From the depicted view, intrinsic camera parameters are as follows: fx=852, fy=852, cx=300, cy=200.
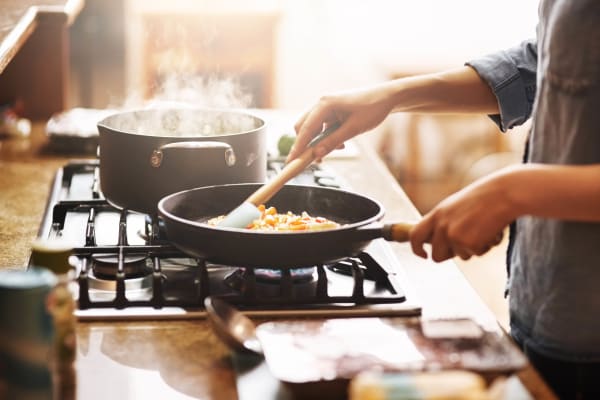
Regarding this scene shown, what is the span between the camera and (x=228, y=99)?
2061 millimetres

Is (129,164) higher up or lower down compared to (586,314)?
higher up

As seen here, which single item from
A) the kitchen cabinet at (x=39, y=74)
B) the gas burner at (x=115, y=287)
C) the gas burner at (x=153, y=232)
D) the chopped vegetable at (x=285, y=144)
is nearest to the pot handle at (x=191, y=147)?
the gas burner at (x=153, y=232)

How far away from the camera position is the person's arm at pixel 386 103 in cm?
151

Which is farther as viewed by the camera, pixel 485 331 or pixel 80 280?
pixel 80 280

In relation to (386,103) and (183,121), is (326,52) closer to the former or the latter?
(183,121)

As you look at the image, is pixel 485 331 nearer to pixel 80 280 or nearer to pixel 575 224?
pixel 575 224

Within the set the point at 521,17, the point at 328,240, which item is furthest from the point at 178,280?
the point at 521,17

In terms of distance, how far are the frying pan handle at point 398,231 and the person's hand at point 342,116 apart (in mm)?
313

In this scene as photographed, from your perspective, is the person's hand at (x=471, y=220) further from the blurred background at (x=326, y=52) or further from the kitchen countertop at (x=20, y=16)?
the blurred background at (x=326, y=52)

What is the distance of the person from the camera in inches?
41.3

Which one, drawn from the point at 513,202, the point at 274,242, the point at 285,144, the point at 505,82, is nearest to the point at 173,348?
the point at 274,242

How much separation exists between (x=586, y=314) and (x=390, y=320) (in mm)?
307

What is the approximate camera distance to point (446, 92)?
5.13 ft

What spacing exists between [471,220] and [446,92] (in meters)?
0.53
